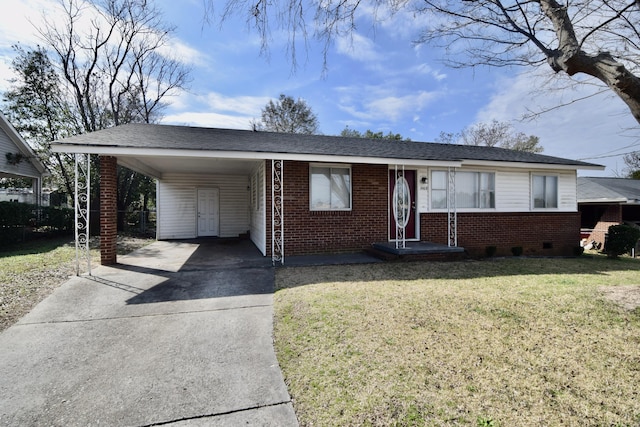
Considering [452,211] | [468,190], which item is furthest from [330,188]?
[468,190]

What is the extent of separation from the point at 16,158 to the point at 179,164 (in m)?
11.1

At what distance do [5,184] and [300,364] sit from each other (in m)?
28.1

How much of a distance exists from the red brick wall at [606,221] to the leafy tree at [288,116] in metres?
22.5

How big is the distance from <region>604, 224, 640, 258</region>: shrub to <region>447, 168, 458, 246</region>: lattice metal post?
6260mm

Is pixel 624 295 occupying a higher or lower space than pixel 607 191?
lower

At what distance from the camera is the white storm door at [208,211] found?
43.7 feet

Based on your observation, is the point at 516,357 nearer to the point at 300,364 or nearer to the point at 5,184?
the point at 300,364

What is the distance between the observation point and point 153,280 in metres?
6.20

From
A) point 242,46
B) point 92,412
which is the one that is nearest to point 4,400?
point 92,412

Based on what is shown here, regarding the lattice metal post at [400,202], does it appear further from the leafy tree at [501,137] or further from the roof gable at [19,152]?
the leafy tree at [501,137]

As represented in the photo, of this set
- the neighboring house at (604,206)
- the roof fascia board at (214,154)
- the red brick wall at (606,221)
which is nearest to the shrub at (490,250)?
the roof fascia board at (214,154)

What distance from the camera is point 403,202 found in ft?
31.2

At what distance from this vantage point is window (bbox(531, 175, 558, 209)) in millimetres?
10742

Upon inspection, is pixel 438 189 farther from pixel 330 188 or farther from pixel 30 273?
pixel 30 273
